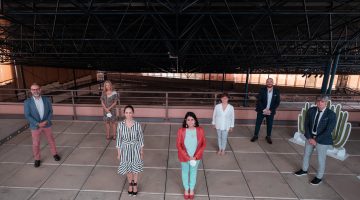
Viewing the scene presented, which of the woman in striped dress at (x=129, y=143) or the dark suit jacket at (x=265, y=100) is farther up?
the dark suit jacket at (x=265, y=100)

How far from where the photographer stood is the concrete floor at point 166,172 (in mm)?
4176

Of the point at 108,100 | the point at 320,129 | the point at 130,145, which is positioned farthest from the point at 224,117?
the point at 108,100

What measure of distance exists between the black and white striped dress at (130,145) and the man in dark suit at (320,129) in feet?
10.0

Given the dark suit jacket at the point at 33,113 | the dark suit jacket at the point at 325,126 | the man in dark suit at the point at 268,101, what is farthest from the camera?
the man in dark suit at the point at 268,101

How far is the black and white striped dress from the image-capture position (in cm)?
367

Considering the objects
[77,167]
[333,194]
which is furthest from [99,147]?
[333,194]

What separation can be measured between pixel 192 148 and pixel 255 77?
2905 cm

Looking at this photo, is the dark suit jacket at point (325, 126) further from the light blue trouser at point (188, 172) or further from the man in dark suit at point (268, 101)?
the light blue trouser at point (188, 172)

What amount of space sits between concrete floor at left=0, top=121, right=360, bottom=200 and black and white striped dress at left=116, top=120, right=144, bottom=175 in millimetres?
612

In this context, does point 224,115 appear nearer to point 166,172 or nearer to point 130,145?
point 166,172

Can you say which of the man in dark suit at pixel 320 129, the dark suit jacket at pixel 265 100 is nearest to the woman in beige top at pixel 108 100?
the dark suit jacket at pixel 265 100

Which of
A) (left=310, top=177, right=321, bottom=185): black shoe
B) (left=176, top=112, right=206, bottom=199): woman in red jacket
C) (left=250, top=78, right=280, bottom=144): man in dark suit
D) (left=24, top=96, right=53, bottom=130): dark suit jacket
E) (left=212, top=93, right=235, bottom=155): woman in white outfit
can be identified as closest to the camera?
(left=176, top=112, right=206, bottom=199): woman in red jacket

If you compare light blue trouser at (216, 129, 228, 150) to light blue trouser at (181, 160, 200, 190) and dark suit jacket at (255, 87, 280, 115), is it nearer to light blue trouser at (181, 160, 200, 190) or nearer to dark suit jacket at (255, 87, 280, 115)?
dark suit jacket at (255, 87, 280, 115)

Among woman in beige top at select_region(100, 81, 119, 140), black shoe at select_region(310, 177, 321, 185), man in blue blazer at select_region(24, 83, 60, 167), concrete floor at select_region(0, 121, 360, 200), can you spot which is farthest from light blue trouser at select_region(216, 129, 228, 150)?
man in blue blazer at select_region(24, 83, 60, 167)
